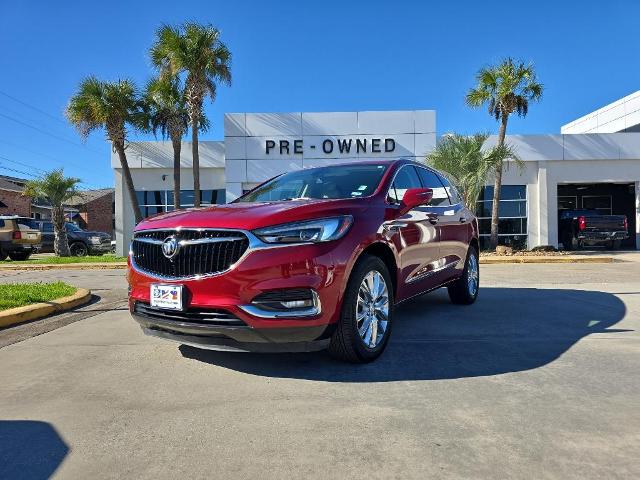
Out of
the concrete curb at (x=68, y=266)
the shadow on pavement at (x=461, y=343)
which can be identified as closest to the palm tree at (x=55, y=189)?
the concrete curb at (x=68, y=266)

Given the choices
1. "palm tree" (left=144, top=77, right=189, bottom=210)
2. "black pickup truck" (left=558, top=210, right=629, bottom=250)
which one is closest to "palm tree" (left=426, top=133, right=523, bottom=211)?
"black pickup truck" (left=558, top=210, right=629, bottom=250)

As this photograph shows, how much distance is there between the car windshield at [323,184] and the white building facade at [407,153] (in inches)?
601

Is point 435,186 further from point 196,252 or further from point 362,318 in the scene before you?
point 196,252

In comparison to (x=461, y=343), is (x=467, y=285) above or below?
above

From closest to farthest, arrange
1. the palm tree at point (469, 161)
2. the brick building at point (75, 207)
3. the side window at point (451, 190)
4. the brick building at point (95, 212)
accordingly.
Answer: the side window at point (451, 190) < the palm tree at point (469, 161) < the brick building at point (75, 207) < the brick building at point (95, 212)

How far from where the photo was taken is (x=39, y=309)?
20.3ft

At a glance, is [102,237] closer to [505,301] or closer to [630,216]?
[505,301]

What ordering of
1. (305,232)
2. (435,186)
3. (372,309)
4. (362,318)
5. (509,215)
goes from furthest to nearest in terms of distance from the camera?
(509,215) → (435,186) → (372,309) → (362,318) → (305,232)

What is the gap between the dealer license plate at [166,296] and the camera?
345 cm

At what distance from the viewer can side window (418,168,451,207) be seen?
5325 millimetres

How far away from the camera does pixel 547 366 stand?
372 cm

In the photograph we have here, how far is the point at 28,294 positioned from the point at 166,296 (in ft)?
15.6

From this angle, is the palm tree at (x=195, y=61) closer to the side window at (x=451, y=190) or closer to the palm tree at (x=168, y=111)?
the palm tree at (x=168, y=111)

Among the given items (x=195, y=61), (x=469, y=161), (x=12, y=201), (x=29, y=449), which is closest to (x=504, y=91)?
(x=469, y=161)
